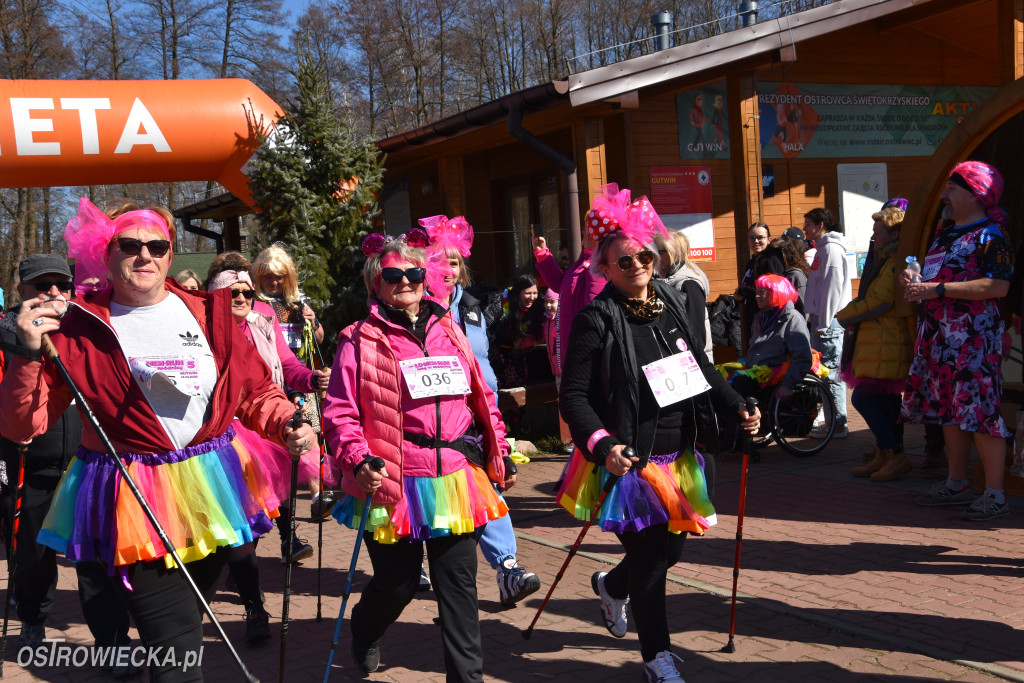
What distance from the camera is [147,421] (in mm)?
3225

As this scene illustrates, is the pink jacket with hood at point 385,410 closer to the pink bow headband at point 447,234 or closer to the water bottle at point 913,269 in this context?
the pink bow headband at point 447,234

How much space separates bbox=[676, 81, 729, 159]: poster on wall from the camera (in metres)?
12.8

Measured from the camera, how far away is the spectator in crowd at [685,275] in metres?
4.21

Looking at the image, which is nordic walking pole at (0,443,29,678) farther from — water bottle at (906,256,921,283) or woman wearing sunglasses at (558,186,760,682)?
water bottle at (906,256,921,283)

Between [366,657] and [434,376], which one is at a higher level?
[434,376]

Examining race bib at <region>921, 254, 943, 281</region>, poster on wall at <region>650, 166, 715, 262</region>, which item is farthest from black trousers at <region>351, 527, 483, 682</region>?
poster on wall at <region>650, 166, 715, 262</region>

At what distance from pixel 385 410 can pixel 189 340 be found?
80cm

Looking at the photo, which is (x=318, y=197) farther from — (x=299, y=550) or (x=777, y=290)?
(x=299, y=550)

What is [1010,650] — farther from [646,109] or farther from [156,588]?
[646,109]

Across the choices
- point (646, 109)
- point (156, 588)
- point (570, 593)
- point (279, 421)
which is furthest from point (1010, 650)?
point (646, 109)

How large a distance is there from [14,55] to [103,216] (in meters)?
28.9

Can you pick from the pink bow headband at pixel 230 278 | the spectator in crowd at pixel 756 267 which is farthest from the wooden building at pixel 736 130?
the pink bow headband at pixel 230 278

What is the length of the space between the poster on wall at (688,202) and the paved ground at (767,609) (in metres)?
6.32

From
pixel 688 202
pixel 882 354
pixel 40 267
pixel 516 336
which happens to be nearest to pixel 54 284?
pixel 40 267
